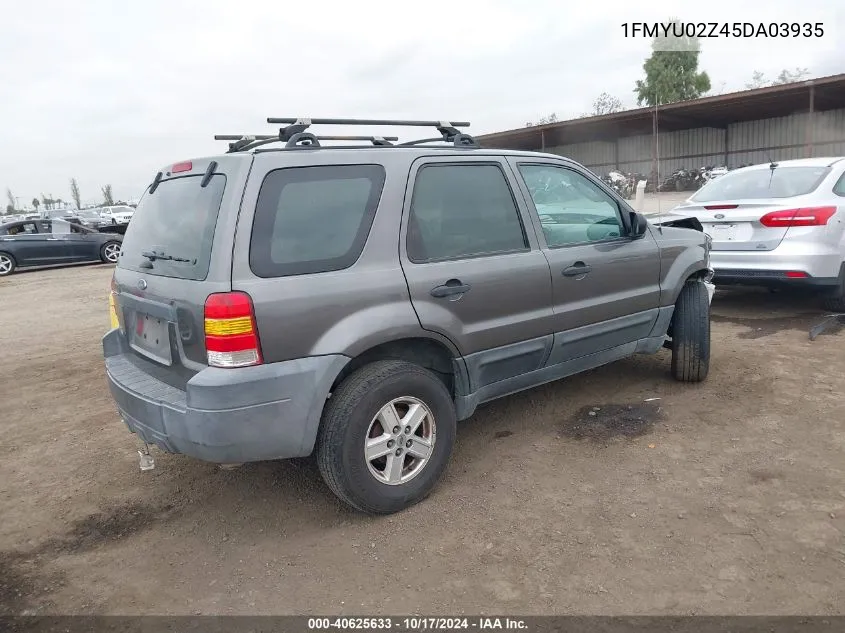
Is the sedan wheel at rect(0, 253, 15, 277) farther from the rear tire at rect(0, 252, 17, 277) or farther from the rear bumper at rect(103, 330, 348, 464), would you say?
the rear bumper at rect(103, 330, 348, 464)

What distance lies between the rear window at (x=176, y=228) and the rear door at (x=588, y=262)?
1.79 m

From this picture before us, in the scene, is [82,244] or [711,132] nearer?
[82,244]

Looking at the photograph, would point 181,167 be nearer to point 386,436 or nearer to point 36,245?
point 386,436

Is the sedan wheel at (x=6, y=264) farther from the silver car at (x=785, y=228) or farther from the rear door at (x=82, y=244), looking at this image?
the silver car at (x=785, y=228)

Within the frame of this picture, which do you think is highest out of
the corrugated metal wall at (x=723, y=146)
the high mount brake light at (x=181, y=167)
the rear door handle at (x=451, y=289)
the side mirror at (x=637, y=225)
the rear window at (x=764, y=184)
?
the corrugated metal wall at (x=723, y=146)

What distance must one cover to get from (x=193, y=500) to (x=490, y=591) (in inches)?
69.9

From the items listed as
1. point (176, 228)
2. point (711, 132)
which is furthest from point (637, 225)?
point (711, 132)

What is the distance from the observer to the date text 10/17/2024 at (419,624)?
2.36m

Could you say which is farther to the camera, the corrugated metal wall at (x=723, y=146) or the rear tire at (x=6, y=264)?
the corrugated metal wall at (x=723, y=146)

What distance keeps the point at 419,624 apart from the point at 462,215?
6.57 feet

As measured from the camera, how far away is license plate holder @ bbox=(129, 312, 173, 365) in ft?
9.76

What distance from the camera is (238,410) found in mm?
2656

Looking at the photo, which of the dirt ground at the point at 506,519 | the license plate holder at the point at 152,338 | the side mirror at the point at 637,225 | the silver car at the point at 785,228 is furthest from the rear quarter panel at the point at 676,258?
the license plate holder at the point at 152,338

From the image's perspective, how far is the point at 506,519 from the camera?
3057 mm
